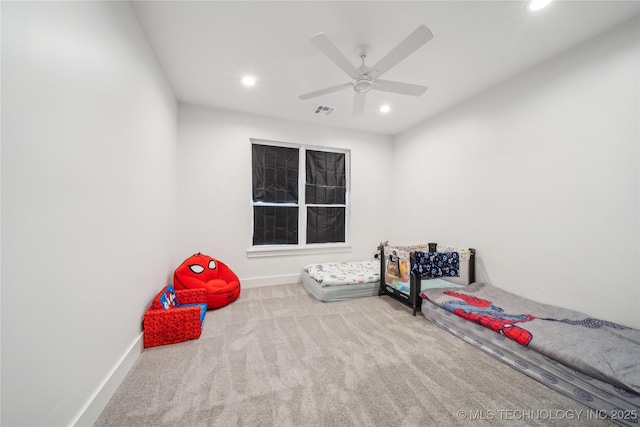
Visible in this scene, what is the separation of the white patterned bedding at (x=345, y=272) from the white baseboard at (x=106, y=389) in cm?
201

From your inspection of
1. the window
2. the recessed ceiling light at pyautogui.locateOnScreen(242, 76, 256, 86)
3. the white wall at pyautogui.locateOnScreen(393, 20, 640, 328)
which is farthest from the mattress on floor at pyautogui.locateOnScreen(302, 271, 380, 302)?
the recessed ceiling light at pyautogui.locateOnScreen(242, 76, 256, 86)

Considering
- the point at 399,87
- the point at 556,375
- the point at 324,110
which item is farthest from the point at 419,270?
the point at 324,110

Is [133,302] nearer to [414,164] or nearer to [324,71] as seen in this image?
[324,71]

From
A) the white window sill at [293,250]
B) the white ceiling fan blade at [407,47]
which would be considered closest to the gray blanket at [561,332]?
the white window sill at [293,250]

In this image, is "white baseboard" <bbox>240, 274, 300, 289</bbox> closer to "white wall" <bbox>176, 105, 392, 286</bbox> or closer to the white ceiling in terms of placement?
"white wall" <bbox>176, 105, 392, 286</bbox>

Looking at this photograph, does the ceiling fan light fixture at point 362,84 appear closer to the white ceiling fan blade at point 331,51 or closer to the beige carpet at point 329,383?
the white ceiling fan blade at point 331,51

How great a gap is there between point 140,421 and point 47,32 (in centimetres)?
200

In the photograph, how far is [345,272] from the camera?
364cm

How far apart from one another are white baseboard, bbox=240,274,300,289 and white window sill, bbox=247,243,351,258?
0.36 metres

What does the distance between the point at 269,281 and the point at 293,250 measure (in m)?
0.63

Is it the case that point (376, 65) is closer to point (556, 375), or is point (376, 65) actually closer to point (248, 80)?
point (248, 80)

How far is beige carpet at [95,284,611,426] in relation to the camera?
1354mm

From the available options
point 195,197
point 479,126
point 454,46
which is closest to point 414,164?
point 479,126

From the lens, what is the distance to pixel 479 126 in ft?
10.0
